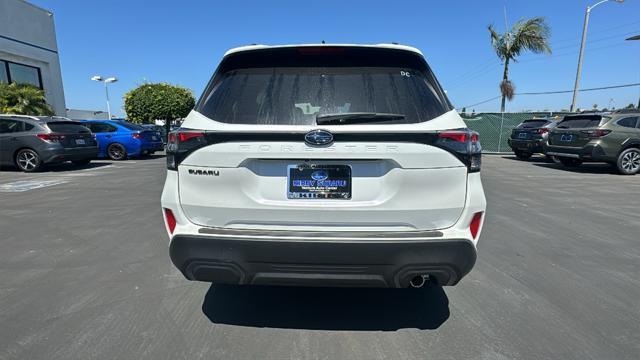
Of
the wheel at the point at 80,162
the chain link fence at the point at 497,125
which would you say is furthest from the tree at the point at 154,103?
the chain link fence at the point at 497,125

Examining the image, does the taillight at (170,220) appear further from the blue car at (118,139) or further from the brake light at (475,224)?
the blue car at (118,139)

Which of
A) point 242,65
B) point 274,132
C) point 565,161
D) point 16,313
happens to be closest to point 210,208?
point 274,132

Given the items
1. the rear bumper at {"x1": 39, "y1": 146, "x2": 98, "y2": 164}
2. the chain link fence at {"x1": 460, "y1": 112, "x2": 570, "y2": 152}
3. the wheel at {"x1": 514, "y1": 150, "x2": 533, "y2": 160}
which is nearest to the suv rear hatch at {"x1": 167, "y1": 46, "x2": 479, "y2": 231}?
the rear bumper at {"x1": 39, "y1": 146, "x2": 98, "y2": 164}

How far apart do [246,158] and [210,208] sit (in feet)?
1.27

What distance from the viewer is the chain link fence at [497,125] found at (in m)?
17.7

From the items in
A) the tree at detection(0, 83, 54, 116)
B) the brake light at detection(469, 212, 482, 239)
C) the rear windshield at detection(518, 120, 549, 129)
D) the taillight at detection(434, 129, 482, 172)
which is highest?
the tree at detection(0, 83, 54, 116)

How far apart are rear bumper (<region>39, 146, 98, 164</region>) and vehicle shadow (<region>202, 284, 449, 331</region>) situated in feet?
31.6

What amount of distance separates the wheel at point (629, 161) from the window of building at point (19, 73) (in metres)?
24.6

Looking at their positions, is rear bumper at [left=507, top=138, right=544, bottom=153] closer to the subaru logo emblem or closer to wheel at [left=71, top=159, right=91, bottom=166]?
the subaru logo emblem

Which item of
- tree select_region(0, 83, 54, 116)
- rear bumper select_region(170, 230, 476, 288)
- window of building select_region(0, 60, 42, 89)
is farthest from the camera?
window of building select_region(0, 60, 42, 89)

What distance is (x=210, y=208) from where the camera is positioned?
7.35 feet

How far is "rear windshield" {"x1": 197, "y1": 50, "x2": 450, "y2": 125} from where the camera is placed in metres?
2.28

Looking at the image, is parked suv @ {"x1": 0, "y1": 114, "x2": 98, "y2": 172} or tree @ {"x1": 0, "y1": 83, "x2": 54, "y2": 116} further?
tree @ {"x1": 0, "y1": 83, "x2": 54, "y2": 116}

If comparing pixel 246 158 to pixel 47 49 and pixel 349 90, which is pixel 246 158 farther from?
pixel 47 49
